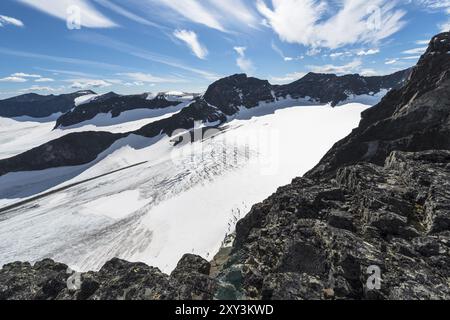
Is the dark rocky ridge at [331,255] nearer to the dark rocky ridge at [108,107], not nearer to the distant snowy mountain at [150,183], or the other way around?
the distant snowy mountain at [150,183]

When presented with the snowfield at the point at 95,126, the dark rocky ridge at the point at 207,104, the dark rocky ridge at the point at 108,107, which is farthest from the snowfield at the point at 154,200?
the dark rocky ridge at the point at 108,107

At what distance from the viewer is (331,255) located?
432 inches

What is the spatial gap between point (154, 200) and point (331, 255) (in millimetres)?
42946

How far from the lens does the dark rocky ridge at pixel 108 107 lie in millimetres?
170125

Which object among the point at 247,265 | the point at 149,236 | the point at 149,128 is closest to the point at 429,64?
the point at 247,265

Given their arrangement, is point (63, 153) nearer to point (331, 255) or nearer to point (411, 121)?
point (411, 121)

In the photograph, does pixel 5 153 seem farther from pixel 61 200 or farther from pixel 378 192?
pixel 378 192

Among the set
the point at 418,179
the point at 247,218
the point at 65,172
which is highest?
the point at 418,179

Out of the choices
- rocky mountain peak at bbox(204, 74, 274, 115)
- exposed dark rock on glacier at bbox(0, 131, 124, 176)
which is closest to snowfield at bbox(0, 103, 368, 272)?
exposed dark rock on glacier at bbox(0, 131, 124, 176)

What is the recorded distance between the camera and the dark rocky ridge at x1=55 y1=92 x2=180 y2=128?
558 feet

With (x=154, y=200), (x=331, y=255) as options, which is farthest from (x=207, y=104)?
(x=331, y=255)

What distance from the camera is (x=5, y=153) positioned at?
119 meters

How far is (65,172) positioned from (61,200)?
131 ft

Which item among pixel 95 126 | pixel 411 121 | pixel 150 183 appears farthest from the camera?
pixel 95 126
